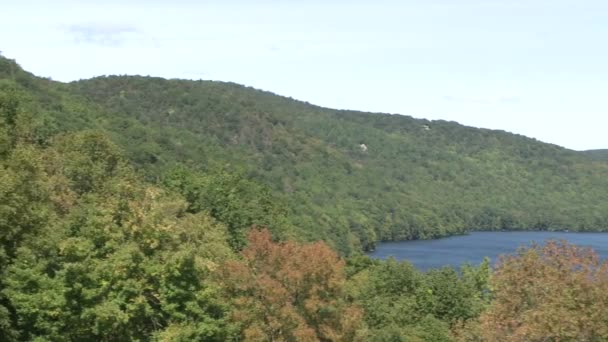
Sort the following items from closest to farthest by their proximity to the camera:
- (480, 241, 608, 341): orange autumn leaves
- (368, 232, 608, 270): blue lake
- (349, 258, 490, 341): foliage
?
(480, 241, 608, 341): orange autumn leaves
(349, 258, 490, 341): foliage
(368, 232, 608, 270): blue lake

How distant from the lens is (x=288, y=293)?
2984 cm

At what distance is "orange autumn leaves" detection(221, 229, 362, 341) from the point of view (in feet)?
96.1

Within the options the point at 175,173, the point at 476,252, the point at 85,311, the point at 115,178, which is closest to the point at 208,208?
the point at 175,173

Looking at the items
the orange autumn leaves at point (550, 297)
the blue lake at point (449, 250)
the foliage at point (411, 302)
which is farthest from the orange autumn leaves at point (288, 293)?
the blue lake at point (449, 250)

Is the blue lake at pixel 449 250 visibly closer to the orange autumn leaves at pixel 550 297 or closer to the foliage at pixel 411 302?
the foliage at pixel 411 302

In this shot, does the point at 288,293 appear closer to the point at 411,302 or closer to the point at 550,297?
the point at 550,297

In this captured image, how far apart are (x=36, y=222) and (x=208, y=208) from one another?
108ft

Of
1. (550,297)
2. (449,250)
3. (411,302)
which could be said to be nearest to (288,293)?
(550,297)

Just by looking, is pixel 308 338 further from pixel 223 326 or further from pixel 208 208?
pixel 208 208

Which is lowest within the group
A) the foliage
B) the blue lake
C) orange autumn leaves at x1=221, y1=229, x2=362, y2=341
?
the blue lake

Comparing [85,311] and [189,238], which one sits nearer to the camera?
[85,311]

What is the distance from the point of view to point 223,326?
2931 centimetres

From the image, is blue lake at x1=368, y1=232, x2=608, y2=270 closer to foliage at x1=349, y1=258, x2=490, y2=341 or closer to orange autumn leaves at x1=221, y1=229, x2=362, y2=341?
foliage at x1=349, y1=258, x2=490, y2=341

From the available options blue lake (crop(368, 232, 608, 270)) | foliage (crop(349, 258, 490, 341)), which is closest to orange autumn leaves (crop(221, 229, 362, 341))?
foliage (crop(349, 258, 490, 341))
